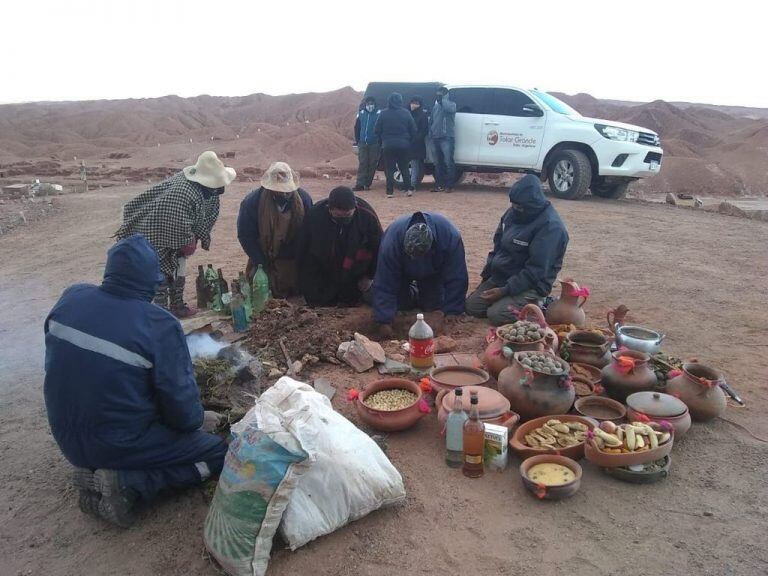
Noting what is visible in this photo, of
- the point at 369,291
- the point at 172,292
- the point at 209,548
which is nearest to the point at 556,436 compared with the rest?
the point at 209,548

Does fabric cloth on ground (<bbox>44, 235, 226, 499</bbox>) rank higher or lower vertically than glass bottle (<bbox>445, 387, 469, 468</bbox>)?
higher

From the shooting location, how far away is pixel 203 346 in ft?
14.3

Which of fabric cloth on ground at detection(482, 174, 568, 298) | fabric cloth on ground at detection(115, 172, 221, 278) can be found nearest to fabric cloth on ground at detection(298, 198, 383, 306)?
fabric cloth on ground at detection(115, 172, 221, 278)

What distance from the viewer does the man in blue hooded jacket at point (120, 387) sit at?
2689mm

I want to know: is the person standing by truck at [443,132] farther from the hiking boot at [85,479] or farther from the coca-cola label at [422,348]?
the hiking boot at [85,479]

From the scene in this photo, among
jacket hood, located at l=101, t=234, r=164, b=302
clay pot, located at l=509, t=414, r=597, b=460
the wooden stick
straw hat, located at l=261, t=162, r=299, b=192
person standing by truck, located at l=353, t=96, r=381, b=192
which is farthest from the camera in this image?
person standing by truck, located at l=353, t=96, r=381, b=192

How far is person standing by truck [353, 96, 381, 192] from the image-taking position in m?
12.1

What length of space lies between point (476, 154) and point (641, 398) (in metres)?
9.16

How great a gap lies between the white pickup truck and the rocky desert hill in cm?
506

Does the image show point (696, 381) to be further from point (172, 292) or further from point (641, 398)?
point (172, 292)

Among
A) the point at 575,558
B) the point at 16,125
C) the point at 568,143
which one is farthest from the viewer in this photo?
the point at 16,125

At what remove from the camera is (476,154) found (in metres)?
11.9

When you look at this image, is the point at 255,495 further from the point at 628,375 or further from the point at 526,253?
the point at 526,253

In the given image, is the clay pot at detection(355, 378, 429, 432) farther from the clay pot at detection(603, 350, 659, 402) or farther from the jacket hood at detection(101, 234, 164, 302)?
the jacket hood at detection(101, 234, 164, 302)
